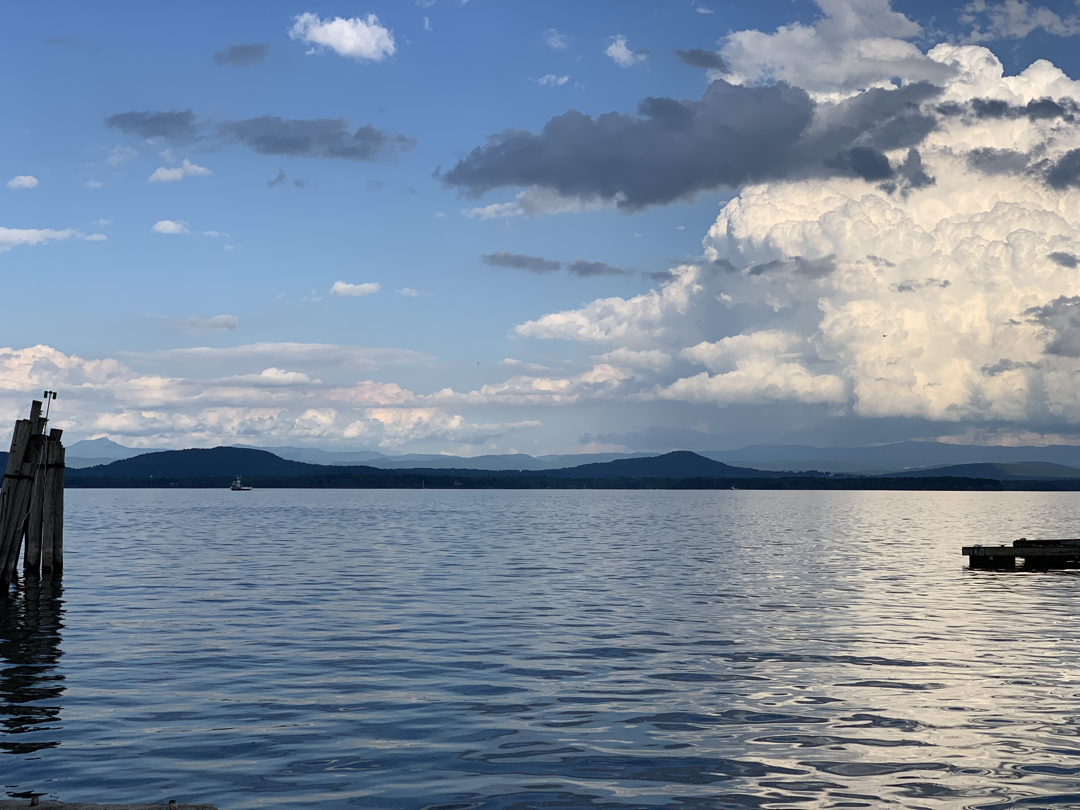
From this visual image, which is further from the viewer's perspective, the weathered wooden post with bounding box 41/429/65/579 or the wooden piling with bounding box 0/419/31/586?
the weathered wooden post with bounding box 41/429/65/579

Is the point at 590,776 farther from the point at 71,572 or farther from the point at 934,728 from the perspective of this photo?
the point at 71,572

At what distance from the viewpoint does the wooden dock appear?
55.2 metres

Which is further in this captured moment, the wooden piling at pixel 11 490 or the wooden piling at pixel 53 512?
the wooden piling at pixel 53 512

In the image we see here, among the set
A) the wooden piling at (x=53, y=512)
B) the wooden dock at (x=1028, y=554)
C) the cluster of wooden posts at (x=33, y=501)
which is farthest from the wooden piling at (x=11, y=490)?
the wooden dock at (x=1028, y=554)

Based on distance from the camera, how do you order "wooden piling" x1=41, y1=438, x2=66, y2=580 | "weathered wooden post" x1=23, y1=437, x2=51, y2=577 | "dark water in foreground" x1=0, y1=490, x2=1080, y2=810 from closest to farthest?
"dark water in foreground" x1=0, y1=490, x2=1080, y2=810 < "weathered wooden post" x1=23, y1=437, x2=51, y2=577 < "wooden piling" x1=41, y1=438, x2=66, y2=580

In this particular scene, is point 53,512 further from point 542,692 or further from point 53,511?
point 542,692

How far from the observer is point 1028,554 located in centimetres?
5631

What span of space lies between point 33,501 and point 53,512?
2243mm

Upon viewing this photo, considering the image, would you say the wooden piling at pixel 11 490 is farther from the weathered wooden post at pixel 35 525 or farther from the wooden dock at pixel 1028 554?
the wooden dock at pixel 1028 554

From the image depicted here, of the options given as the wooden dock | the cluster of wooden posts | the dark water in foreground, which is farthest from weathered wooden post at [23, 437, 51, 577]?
the wooden dock

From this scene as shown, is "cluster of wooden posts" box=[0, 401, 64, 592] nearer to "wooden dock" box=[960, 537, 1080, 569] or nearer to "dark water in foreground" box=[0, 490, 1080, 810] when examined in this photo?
"dark water in foreground" box=[0, 490, 1080, 810]

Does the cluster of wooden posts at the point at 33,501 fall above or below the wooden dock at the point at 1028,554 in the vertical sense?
above

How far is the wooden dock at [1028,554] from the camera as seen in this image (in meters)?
55.2

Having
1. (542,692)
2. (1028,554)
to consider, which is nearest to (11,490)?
(542,692)
